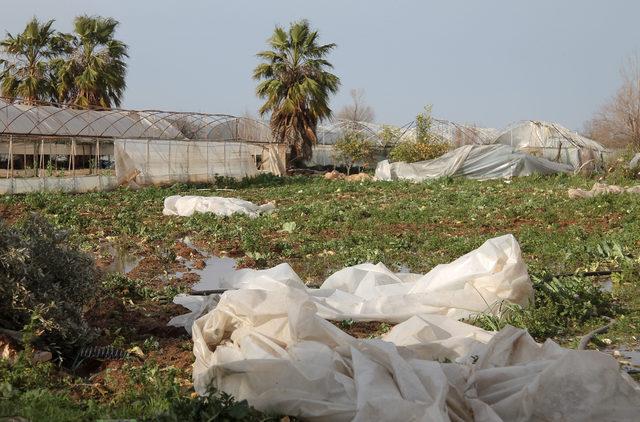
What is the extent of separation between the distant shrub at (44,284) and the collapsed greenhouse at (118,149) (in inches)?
626

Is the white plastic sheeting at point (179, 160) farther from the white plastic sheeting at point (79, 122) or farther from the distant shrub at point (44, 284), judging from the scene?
the distant shrub at point (44, 284)

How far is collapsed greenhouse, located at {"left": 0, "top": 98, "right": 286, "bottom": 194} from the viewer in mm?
21953

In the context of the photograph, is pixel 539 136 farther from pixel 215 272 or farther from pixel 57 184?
pixel 215 272

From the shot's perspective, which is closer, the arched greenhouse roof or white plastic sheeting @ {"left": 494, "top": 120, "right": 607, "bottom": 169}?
the arched greenhouse roof

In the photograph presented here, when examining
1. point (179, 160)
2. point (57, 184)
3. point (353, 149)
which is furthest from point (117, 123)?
point (353, 149)

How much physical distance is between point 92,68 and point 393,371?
31.4 m

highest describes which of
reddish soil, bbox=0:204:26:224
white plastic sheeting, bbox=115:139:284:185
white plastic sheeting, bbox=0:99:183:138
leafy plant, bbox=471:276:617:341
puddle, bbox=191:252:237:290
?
white plastic sheeting, bbox=0:99:183:138

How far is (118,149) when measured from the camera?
23406 millimetres

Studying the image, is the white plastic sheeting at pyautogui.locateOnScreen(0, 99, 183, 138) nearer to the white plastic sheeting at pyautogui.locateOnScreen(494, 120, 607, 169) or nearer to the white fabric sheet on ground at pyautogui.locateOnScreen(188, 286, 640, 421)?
the white plastic sheeting at pyautogui.locateOnScreen(494, 120, 607, 169)

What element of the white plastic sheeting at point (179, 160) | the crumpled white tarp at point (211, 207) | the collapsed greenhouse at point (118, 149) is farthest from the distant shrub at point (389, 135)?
the crumpled white tarp at point (211, 207)

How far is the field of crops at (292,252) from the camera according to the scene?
4395mm

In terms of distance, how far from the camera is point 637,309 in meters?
6.88

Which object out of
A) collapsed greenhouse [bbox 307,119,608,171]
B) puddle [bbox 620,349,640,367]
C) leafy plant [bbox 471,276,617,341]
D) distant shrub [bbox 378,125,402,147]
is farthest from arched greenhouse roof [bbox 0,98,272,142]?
puddle [bbox 620,349,640,367]

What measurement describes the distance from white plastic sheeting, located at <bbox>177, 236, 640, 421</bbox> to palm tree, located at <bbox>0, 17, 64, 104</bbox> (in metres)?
31.8
